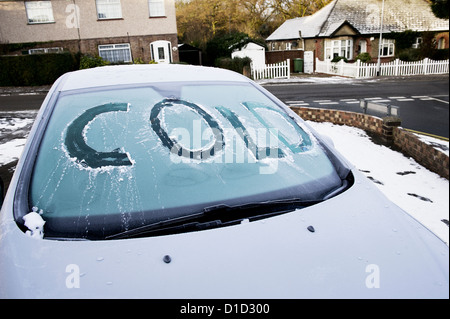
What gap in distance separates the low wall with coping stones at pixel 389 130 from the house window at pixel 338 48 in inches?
782

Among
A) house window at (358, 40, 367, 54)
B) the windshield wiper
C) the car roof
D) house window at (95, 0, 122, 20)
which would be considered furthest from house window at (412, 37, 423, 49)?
the windshield wiper

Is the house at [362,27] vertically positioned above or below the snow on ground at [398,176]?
above

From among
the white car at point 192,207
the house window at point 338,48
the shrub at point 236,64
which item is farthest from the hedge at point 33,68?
the white car at point 192,207

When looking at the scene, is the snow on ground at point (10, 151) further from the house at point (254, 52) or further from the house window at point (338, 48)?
the house window at point (338, 48)

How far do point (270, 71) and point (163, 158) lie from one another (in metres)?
21.2

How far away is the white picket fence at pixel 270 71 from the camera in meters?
21.6

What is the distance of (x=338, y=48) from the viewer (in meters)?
26.0

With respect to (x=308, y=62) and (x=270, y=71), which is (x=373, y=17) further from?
(x=270, y=71)

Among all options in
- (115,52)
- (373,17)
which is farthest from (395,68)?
(115,52)

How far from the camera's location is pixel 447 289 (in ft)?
3.54

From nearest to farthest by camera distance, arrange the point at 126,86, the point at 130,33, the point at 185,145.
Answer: the point at 185,145, the point at 126,86, the point at 130,33

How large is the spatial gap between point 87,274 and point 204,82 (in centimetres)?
145
